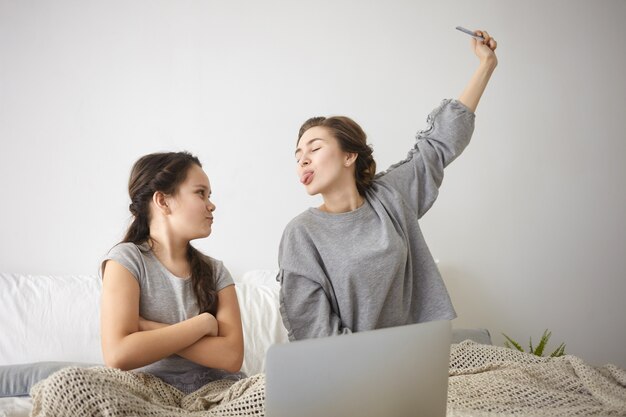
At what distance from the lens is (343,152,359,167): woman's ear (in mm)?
1518

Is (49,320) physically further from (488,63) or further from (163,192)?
(488,63)

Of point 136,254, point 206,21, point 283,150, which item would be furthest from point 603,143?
point 136,254

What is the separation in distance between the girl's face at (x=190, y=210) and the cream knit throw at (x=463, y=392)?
1.14ft

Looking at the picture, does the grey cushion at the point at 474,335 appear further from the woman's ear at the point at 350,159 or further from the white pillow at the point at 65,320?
the woman's ear at the point at 350,159

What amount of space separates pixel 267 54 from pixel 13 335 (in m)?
1.32

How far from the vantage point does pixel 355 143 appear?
5.04ft

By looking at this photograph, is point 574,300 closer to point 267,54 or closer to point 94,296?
point 267,54

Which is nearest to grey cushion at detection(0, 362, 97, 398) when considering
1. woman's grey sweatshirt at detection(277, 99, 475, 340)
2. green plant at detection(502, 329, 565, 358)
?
woman's grey sweatshirt at detection(277, 99, 475, 340)

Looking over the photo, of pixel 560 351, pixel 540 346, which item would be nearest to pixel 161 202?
pixel 540 346

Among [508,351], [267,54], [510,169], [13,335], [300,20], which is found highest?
[300,20]

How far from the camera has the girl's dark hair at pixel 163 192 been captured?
1.36m

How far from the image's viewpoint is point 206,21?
223 cm

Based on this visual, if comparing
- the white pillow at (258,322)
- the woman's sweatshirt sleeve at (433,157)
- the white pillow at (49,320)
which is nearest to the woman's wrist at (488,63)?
the woman's sweatshirt sleeve at (433,157)

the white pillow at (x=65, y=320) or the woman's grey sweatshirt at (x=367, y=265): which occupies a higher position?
the woman's grey sweatshirt at (x=367, y=265)
